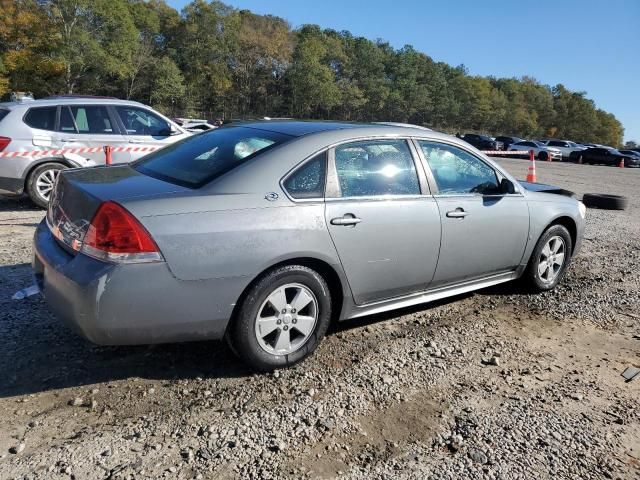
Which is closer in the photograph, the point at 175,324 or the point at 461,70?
the point at 175,324

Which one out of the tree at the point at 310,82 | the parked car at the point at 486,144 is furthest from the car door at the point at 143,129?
the tree at the point at 310,82

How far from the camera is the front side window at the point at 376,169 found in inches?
142

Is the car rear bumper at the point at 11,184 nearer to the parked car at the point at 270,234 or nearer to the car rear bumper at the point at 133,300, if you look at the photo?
the parked car at the point at 270,234

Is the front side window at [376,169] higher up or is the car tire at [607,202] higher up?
the front side window at [376,169]

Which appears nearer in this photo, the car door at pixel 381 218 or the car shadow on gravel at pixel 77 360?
the car shadow on gravel at pixel 77 360

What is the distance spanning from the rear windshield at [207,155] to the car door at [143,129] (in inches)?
186

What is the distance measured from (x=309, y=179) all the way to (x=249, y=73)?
3190 inches

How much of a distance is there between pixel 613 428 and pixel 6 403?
3327 mm

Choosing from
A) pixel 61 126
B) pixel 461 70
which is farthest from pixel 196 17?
pixel 61 126

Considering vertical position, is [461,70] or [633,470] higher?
[461,70]

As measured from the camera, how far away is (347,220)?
11.3ft

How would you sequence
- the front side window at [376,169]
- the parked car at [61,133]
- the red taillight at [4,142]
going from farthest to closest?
the parked car at [61,133], the red taillight at [4,142], the front side window at [376,169]

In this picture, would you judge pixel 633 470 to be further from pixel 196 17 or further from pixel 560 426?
pixel 196 17

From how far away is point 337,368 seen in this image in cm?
351
